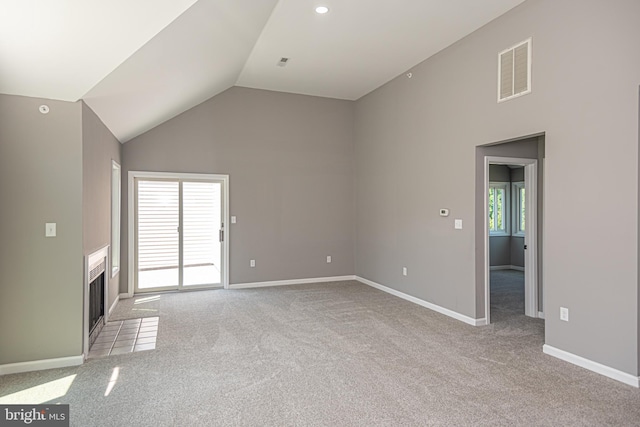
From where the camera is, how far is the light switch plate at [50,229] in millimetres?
3172

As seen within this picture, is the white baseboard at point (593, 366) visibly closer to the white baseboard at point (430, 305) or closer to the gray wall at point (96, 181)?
the white baseboard at point (430, 305)

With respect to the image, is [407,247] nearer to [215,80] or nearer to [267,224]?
[267,224]

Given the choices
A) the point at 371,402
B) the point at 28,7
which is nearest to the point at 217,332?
the point at 371,402

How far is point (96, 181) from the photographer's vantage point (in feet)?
12.9

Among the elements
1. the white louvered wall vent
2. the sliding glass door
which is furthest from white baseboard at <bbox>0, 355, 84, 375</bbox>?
the white louvered wall vent

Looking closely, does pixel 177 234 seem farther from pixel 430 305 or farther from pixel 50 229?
pixel 430 305

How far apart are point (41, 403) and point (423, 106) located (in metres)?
5.10

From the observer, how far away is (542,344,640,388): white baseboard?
9.34ft

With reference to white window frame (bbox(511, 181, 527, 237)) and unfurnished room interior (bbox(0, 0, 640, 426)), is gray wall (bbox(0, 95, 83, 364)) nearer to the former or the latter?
unfurnished room interior (bbox(0, 0, 640, 426))

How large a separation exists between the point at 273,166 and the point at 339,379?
4354 millimetres

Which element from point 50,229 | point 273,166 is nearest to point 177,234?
point 273,166

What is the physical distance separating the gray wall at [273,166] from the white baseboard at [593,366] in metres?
4.05

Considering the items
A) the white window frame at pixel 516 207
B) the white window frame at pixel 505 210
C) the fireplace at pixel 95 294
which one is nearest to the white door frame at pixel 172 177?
the fireplace at pixel 95 294

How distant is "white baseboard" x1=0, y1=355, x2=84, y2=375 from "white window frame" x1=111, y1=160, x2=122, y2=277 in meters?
1.99
